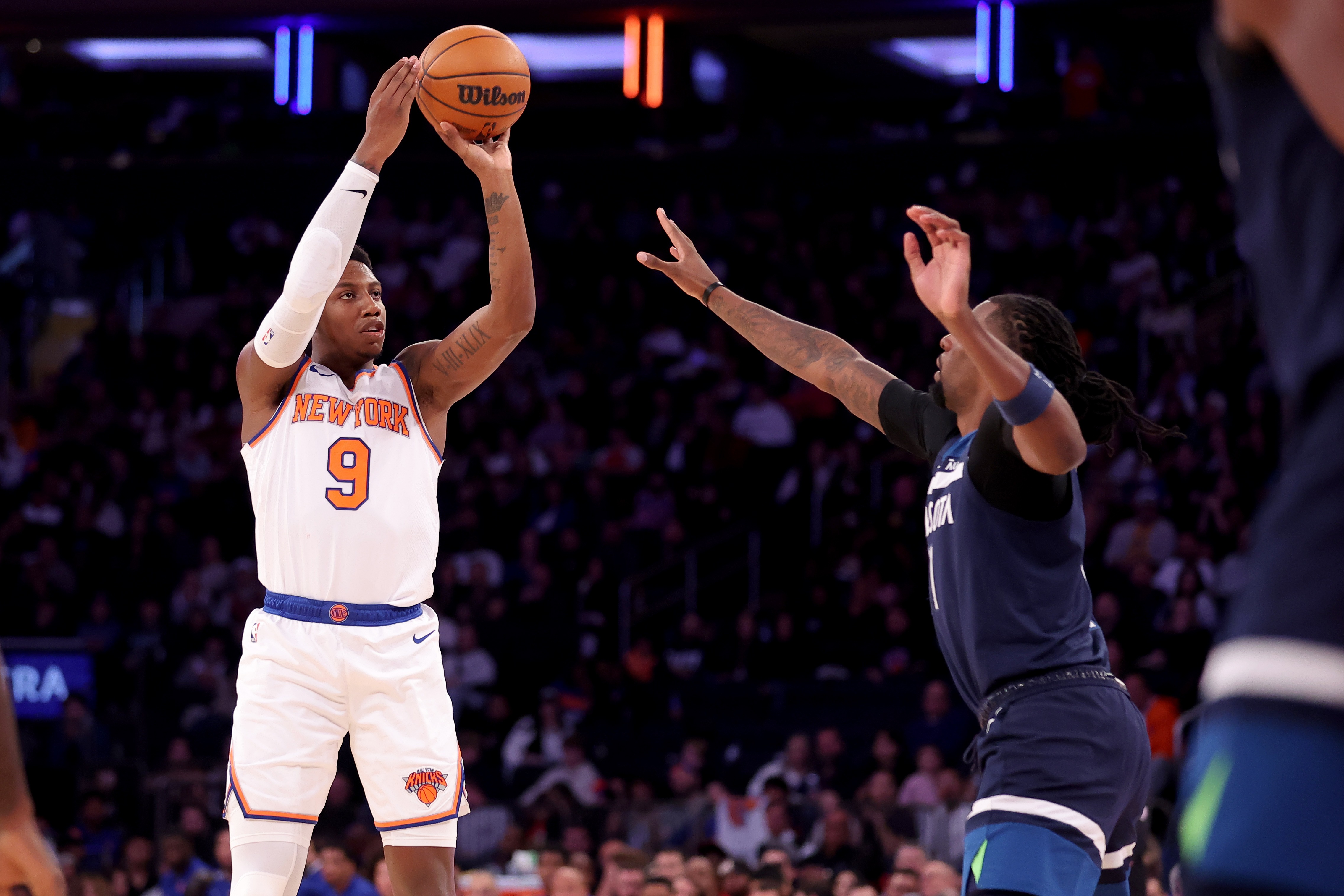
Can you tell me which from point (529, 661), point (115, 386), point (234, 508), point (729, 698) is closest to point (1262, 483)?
point (729, 698)

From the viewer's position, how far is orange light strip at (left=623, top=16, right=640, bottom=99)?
15.2 metres

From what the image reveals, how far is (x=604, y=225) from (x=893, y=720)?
27.2 ft

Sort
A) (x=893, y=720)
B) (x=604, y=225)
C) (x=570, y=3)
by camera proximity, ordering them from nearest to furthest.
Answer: (x=893, y=720) → (x=570, y=3) → (x=604, y=225)

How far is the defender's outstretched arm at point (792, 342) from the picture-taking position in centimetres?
461

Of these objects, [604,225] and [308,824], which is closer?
[308,824]

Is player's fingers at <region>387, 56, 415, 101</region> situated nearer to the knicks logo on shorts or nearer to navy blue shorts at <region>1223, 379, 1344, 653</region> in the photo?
the knicks logo on shorts

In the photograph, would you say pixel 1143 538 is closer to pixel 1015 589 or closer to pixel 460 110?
pixel 460 110

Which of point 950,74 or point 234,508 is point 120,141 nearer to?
point 234,508

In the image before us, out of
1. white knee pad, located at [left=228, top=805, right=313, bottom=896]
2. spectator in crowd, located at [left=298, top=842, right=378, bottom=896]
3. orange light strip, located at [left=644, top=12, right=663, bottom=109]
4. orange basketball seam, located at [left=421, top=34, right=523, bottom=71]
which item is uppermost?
orange light strip, located at [left=644, top=12, right=663, bottom=109]

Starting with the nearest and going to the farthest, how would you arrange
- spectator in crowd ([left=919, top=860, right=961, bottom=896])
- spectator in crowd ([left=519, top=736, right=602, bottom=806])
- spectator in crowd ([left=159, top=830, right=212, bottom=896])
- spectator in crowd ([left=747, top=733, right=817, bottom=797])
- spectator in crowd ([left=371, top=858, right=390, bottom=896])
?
spectator in crowd ([left=919, top=860, right=961, bottom=896]) < spectator in crowd ([left=371, top=858, right=390, bottom=896]) < spectator in crowd ([left=159, top=830, right=212, bottom=896]) < spectator in crowd ([left=747, top=733, right=817, bottom=797]) < spectator in crowd ([left=519, top=736, right=602, bottom=806])

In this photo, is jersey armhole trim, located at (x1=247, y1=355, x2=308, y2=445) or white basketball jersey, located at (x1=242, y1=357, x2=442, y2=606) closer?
white basketball jersey, located at (x1=242, y1=357, x2=442, y2=606)

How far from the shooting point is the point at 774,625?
45.0ft

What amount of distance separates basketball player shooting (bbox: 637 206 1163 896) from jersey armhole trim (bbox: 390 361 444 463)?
1.84m

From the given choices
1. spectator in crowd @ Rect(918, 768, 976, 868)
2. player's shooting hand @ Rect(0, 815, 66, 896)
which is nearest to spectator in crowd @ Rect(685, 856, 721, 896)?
spectator in crowd @ Rect(918, 768, 976, 868)
